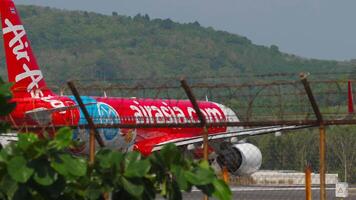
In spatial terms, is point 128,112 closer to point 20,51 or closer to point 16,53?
point 20,51

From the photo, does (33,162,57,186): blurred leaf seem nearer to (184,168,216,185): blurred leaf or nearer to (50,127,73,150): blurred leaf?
(50,127,73,150): blurred leaf

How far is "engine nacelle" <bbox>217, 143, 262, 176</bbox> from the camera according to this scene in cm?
3400

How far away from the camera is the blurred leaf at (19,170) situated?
6.31 metres

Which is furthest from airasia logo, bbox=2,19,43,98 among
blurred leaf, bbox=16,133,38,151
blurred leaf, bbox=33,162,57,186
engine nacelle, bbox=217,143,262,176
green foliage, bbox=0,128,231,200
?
blurred leaf, bbox=33,162,57,186

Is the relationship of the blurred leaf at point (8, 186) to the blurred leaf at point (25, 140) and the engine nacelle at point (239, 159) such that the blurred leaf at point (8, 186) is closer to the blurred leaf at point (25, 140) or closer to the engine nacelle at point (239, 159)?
the blurred leaf at point (25, 140)

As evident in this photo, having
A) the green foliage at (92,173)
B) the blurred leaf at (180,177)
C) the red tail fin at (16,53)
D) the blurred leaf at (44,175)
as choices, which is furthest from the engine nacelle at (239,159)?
the blurred leaf at (44,175)

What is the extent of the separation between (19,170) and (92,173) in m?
0.66

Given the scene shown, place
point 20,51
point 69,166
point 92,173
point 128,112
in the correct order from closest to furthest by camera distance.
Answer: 1. point 69,166
2. point 92,173
3. point 20,51
4. point 128,112

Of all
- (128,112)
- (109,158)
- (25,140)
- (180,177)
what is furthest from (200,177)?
(128,112)

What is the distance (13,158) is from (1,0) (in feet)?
94.2

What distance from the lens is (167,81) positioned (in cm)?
1334

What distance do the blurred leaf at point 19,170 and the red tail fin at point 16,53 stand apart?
27500 mm

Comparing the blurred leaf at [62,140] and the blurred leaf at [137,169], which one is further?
the blurred leaf at [137,169]

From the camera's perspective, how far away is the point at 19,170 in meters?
Result: 6.34
